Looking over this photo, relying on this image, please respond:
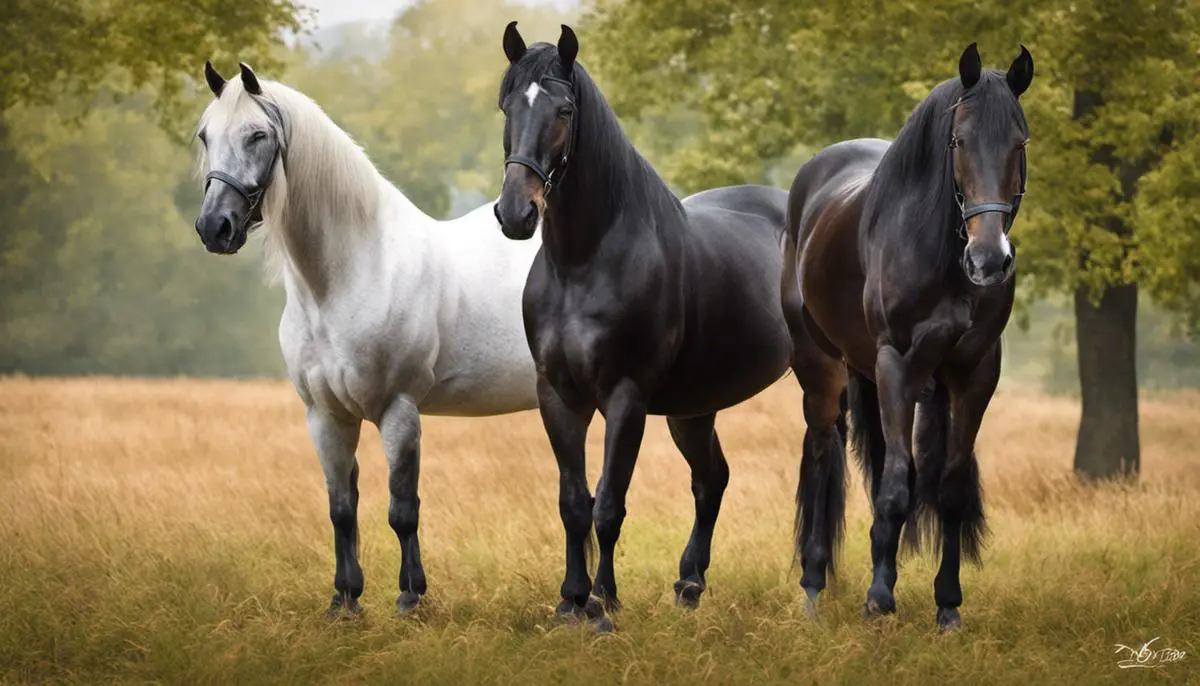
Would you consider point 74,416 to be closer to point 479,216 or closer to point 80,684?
point 479,216

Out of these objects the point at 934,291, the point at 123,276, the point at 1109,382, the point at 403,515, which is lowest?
the point at 403,515

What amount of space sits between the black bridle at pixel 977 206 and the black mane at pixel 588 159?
1.51m

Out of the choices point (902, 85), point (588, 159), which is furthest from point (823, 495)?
point (902, 85)

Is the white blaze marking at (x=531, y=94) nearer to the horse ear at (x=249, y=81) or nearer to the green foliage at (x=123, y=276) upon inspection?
the horse ear at (x=249, y=81)

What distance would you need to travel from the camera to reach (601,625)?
6461 mm

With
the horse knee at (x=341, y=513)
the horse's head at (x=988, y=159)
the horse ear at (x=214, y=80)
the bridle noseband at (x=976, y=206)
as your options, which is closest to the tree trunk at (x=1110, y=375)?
the bridle noseband at (x=976, y=206)

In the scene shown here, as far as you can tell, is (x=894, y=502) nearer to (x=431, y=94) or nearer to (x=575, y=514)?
(x=575, y=514)

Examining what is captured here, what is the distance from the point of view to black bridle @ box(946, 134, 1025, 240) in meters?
5.74

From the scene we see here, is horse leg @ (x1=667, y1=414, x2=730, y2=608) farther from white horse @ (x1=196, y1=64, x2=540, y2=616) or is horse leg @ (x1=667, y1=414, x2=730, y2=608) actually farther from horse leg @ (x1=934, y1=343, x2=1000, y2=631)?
horse leg @ (x1=934, y1=343, x2=1000, y2=631)

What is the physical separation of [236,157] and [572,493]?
2.28 meters

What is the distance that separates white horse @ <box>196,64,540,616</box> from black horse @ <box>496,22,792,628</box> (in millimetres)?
923

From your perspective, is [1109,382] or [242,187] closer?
[242,187]

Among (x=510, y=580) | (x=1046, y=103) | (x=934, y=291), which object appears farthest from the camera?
(x=1046, y=103)

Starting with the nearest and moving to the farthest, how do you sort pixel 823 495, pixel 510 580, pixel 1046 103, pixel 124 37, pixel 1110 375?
pixel 510 580 → pixel 823 495 → pixel 1046 103 → pixel 124 37 → pixel 1110 375
